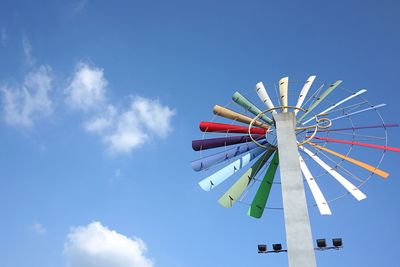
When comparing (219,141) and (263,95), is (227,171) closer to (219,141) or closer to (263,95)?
(219,141)

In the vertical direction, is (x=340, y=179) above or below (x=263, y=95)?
below

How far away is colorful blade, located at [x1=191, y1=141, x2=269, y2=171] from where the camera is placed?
17.7 metres

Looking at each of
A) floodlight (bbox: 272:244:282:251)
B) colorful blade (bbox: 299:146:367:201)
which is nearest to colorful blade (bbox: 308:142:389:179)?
colorful blade (bbox: 299:146:367:201)

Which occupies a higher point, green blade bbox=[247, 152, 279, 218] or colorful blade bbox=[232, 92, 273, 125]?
colorful blade bbox=[232, 92, 273, 125]

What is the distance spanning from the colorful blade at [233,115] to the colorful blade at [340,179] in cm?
201

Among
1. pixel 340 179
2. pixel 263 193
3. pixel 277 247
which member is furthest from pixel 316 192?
pixel 277 247

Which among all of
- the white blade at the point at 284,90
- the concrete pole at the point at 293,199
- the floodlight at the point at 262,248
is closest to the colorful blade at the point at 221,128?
the white blade at the point at 284,90

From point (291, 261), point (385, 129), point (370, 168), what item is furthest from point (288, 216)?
point (385, 129)

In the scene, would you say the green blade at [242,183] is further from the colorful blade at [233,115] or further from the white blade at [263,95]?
the white blade at [263,95]

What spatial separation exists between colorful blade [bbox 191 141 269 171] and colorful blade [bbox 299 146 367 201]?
77.6 inches

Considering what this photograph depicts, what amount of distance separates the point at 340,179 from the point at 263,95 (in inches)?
194

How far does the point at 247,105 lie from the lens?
1867cm

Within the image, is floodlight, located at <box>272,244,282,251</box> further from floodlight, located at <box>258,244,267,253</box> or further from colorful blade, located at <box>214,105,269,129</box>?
colorful blade, located at <box>214,105,269,129</box>

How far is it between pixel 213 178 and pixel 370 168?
237 inches
